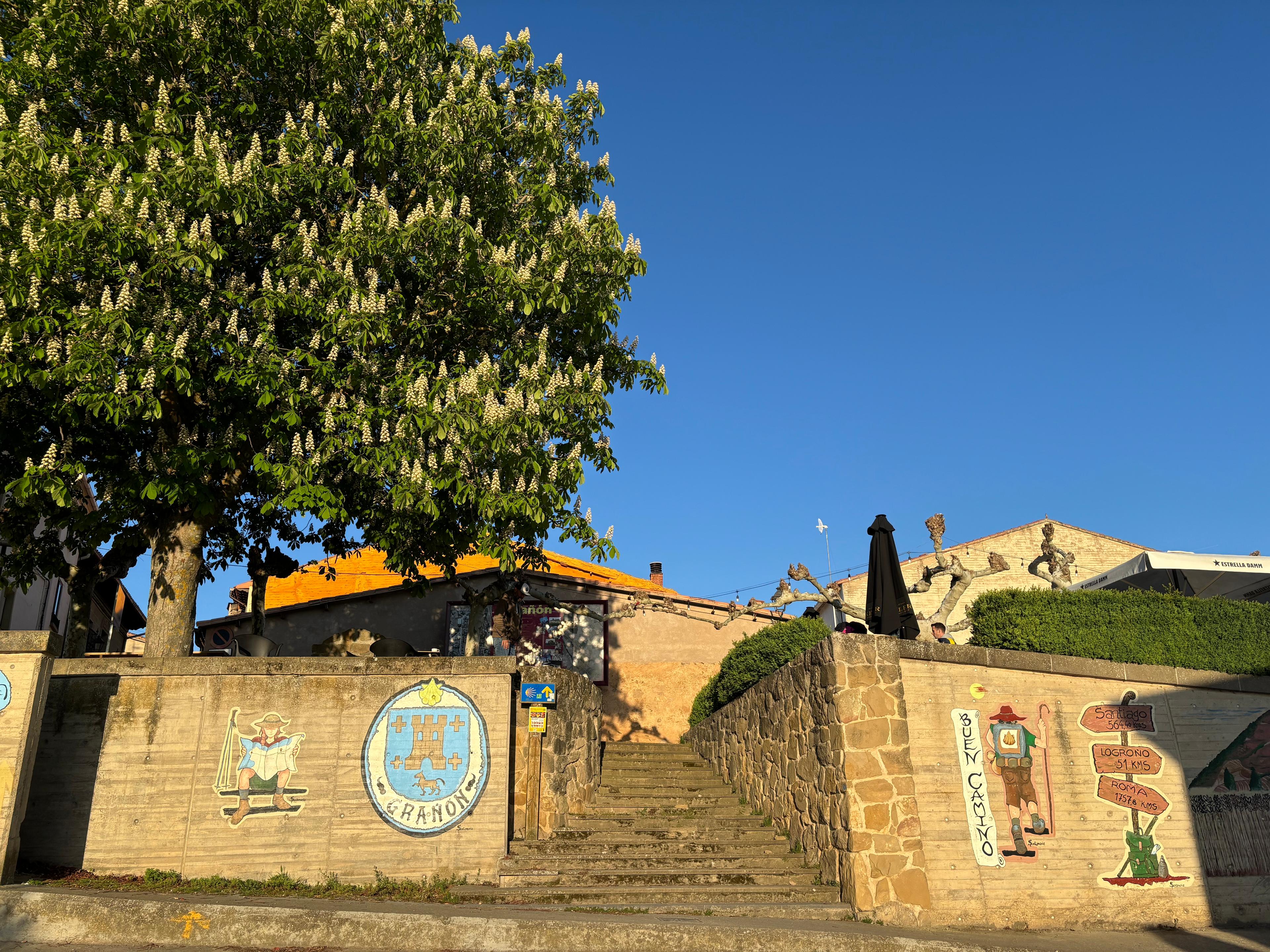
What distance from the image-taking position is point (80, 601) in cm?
1366

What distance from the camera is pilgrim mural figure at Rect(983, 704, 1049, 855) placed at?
33.2 feet

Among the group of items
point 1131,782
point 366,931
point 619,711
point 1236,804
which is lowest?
point 366,931

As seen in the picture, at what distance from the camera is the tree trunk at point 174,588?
37.2 ft

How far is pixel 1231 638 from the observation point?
12297 mm

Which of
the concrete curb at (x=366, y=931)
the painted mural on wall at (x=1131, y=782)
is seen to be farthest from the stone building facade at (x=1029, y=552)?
the concrete curb at (x=366, y=931)

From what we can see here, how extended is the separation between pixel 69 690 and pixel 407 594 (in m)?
11.1

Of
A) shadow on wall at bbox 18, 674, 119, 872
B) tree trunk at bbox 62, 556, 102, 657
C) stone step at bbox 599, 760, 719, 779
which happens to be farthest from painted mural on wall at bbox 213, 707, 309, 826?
stone step at bbox 599, 760, 719, 779

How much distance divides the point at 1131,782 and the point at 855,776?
3.87 meters

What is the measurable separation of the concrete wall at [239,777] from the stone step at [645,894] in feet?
1.95

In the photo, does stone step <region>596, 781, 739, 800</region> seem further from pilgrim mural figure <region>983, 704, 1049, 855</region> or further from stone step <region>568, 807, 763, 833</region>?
pilgrim mural figure <region>983, 704, 1049, 855</region>

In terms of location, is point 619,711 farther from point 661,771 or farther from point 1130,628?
point 1130,628

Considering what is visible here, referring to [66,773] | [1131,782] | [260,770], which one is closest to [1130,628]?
[1131,782]

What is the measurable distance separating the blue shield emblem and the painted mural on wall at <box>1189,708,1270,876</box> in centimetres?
931

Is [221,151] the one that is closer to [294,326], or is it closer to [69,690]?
[294,326]
